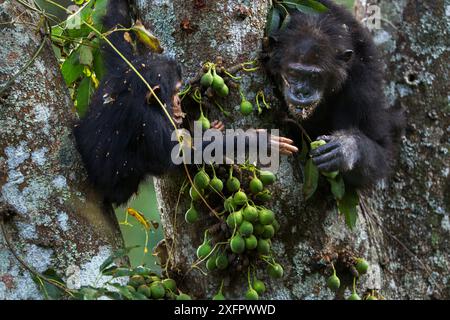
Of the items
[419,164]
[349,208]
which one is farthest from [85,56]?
[419,164]

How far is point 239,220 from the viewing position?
3.92m

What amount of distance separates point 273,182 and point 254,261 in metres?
0.47

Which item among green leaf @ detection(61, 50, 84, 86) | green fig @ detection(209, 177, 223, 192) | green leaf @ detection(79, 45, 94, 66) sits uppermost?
green leaf @ detection(79, 45, 94, 66)

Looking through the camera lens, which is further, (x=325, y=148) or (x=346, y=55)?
(x=346, y=55)

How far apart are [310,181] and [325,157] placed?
0.33m

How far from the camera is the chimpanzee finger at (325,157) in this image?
4.57 metres

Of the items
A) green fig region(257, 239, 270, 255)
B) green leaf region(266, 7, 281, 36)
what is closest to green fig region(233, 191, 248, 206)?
green fig region(257, 239, 270, 255)

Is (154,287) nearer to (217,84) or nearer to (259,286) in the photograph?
(259,286)

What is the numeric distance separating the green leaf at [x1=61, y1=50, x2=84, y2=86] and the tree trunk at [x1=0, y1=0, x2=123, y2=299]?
544 mm

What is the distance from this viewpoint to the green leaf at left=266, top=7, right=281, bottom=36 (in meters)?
4.54

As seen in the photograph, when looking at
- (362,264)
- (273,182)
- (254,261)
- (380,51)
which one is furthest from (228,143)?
(380,51)

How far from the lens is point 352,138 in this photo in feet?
16.9

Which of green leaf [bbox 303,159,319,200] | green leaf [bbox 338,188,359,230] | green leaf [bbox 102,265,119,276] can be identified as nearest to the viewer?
green leaf [bbox 102,265,119,276]

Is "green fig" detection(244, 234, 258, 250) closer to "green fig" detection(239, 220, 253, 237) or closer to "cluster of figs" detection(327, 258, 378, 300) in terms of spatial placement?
"green fig" detection(239, 220, 253, 237)
